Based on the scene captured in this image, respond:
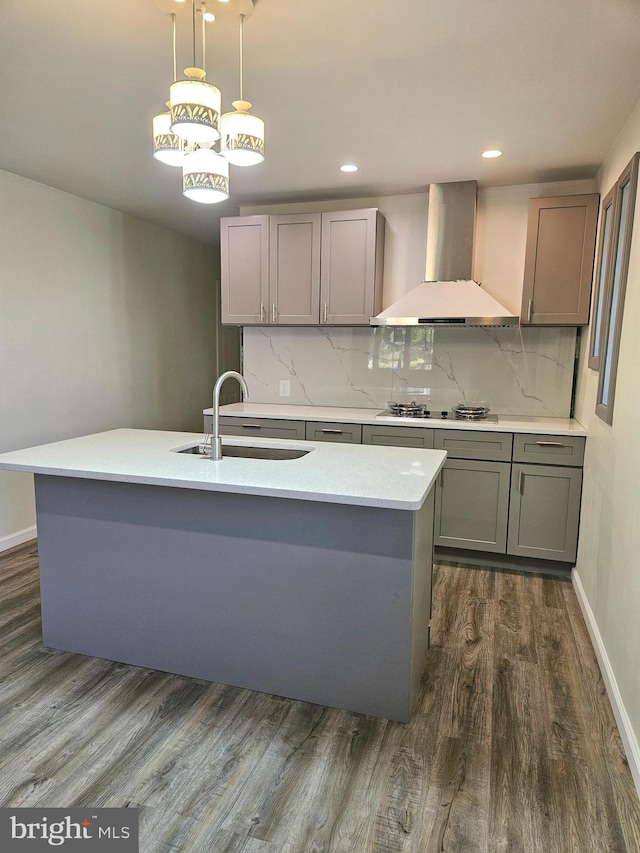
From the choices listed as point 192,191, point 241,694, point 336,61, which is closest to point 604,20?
point 336,61

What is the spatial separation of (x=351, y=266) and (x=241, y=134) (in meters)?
2.01

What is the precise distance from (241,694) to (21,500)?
2.46 metres

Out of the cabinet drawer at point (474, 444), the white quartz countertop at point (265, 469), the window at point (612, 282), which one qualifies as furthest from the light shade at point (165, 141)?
the cabinet drawer at point (474, 444)

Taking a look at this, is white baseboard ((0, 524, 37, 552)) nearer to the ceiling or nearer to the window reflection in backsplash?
the ceiling

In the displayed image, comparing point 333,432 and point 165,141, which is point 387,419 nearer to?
point 333,432

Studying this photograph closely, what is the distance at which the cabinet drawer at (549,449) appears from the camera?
326 centimetres

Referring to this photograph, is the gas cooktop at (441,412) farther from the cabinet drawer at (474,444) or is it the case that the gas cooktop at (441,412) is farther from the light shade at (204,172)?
the light shade at (204,172)

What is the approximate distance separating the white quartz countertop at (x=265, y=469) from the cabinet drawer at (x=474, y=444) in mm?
1104

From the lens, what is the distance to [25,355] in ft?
12.1

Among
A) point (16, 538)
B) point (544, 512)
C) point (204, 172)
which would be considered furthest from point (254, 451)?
point (16, 538)

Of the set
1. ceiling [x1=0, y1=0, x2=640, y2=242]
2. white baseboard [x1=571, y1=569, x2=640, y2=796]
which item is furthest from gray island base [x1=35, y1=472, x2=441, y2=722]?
ceiling [x1=0, y1=0, x2=640, y2=242]

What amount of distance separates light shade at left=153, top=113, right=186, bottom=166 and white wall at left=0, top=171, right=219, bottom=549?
2.06 metres

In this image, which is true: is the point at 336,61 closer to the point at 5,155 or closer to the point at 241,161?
the point at 241,161

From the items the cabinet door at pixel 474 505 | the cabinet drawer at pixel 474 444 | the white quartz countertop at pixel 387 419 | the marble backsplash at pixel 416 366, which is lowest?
the cabinet door at pixel 474 505
